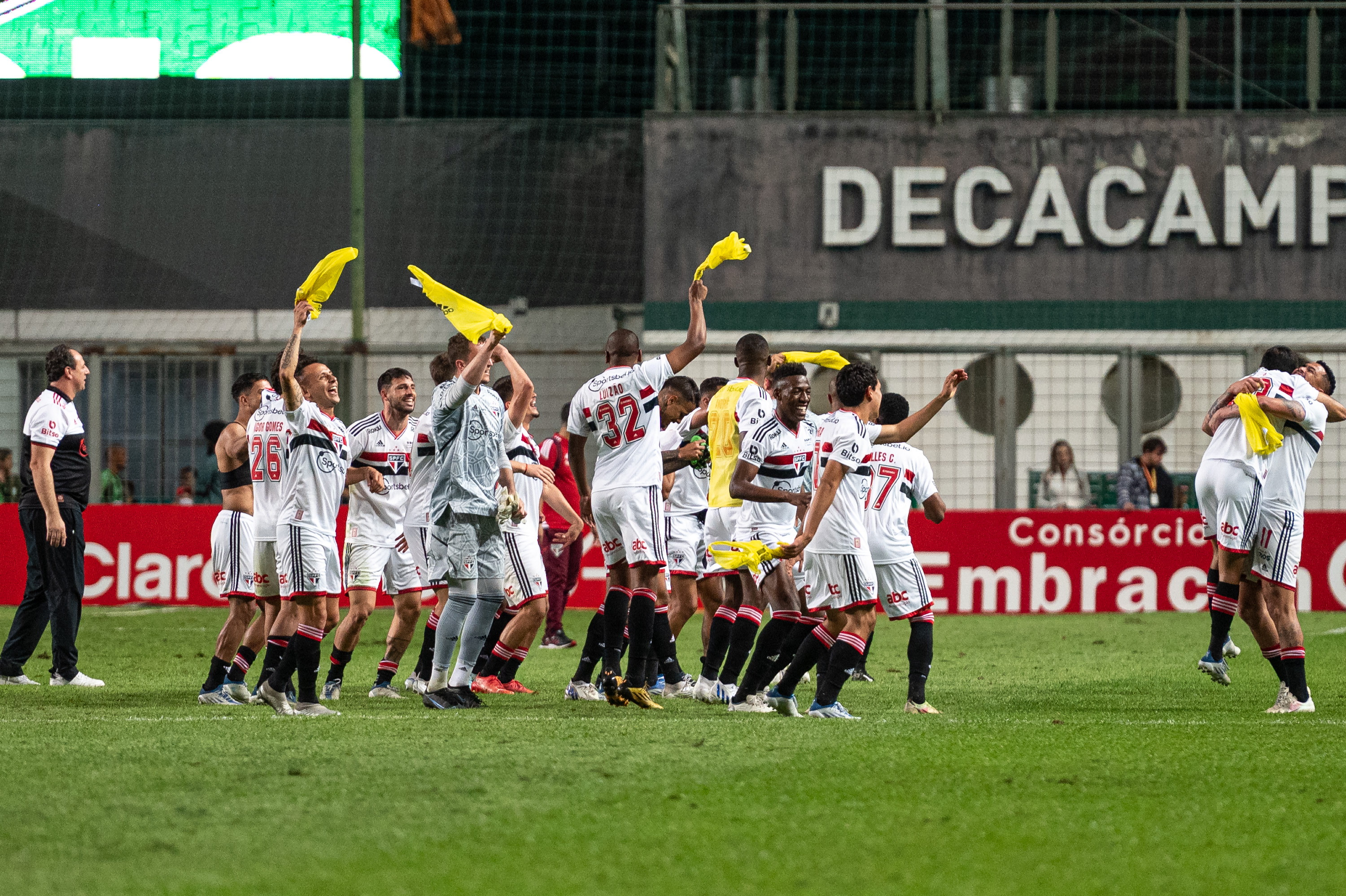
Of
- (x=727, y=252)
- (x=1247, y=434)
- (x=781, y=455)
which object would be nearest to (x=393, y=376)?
(x=727, y=252)

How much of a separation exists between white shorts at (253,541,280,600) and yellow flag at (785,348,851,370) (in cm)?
306

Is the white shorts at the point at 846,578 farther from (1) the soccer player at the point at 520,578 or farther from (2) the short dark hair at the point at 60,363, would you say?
(2) the short dark hair at the point at 60,363

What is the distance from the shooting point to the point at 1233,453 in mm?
8719

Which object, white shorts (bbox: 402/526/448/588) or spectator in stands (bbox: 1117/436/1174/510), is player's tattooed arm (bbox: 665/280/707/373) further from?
spectator in stands (bbox: 1117/436/1174/510)

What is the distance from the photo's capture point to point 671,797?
5.30 metres

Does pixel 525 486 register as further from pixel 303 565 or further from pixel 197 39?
pixel 197 39

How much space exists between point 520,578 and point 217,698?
1.75 m

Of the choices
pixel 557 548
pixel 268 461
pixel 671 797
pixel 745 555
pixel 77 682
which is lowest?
pixel 77 682

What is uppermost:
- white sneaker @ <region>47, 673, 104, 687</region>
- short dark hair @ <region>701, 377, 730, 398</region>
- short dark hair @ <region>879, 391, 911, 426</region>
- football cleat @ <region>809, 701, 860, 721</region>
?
short dark hair @ <region>701, 377, 730, 398</region>

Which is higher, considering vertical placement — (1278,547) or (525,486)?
(525,486)

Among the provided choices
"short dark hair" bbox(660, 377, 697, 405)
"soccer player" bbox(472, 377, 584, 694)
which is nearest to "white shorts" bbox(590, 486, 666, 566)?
"soccer player" bbox(472, 377, 584, 694)

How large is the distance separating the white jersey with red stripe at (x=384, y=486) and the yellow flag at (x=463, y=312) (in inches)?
52.9

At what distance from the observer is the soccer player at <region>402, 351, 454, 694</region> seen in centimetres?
876

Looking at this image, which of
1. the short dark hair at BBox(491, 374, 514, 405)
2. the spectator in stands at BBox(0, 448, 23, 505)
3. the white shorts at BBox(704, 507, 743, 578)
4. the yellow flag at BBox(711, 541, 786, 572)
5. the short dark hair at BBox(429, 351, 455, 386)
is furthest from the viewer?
the spectator in stands at BBox(0, 448, 23, 505)
